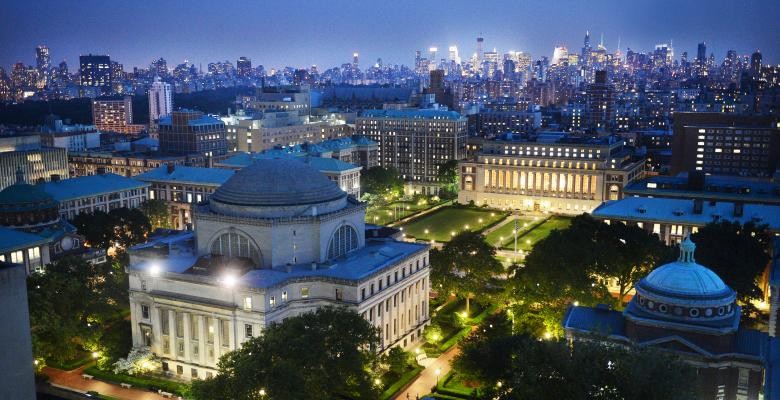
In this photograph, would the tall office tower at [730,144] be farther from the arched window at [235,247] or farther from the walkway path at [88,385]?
the walkway path at [88,385]

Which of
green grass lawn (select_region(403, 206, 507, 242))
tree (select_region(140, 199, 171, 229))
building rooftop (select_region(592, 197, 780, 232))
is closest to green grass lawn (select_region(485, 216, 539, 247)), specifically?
green grass lawn (select_region(403, 206, 507, 242))

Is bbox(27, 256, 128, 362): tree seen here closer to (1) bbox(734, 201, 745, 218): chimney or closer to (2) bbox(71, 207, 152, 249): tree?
(2) bbox(71, 207, 152, 249): tree

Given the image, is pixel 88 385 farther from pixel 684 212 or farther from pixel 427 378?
pixel 684 212

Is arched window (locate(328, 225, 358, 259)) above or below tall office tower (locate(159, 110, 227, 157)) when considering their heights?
below

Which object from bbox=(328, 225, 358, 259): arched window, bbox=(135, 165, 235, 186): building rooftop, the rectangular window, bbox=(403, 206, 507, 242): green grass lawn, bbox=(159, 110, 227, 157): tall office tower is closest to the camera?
the rectangular window

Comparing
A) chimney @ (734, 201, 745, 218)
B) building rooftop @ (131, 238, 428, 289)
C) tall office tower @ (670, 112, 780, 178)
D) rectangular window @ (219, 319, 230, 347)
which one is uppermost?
tall office tower @ (670, 112, 780, 178)

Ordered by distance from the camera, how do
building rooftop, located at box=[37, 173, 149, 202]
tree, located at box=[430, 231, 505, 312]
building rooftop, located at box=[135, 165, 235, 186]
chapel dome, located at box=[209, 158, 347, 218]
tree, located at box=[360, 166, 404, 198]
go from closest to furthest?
chapel dome, located at box=[209, 158, 347, 218] < tree, located at box=[430, 231, 505, 312] < building rooftop, located at box=[37, 173, 149, 202] < building rooftop, located at box=[135, 165, 235, 186] < tree, located at box=[360, 166, 404, 198]

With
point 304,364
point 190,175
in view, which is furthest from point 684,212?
point 190,175
